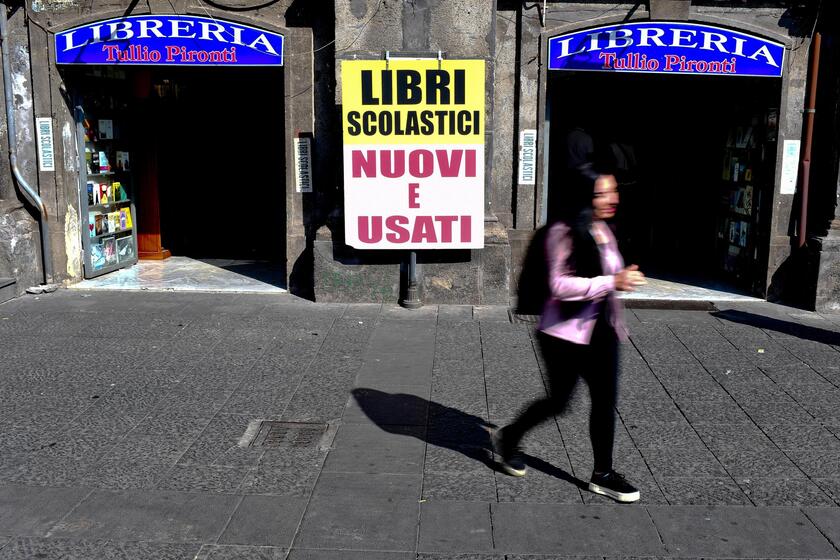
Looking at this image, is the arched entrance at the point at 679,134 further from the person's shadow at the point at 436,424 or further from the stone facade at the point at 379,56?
the person's shadow at the point at 436,424

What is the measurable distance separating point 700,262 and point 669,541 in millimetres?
8547

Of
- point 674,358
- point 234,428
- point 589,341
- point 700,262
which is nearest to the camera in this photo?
point 589,341

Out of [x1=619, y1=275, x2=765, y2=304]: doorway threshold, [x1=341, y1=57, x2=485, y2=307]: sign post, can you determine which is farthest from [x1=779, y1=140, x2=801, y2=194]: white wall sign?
[x1=341, y1=57, x2=485, y2=307]: sign post

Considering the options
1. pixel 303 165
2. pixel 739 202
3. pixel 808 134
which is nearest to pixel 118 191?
pixel 303 165

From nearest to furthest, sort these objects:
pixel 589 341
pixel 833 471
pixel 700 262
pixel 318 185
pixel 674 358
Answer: pixel 589 341 → pixel 833 471 → pixel 674 358 → pixel 318 185 → pixel 700 262

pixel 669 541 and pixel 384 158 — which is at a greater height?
pixel 384 158

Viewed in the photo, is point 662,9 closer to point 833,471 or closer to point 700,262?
point 700,262

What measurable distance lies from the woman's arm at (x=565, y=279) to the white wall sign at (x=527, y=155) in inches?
214

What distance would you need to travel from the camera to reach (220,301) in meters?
9.88

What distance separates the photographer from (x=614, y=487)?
493cm

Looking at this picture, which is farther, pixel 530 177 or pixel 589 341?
pixel 530 177

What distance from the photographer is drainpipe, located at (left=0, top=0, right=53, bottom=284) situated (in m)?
9.87

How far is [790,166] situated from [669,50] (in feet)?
6.45

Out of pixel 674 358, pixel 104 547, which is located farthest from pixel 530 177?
pixel 104 547
